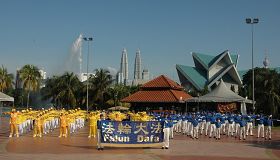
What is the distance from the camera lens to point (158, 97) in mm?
50562

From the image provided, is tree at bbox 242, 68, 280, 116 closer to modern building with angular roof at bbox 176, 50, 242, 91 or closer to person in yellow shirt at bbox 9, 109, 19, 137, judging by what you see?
person in yellow shirt at bbox 9, 109, 19, 137

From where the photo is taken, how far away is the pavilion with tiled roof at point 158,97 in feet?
164

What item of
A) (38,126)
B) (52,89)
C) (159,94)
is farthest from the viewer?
(52,89)

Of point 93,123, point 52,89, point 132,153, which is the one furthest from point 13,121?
point 52,89

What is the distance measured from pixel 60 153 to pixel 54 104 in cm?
5946

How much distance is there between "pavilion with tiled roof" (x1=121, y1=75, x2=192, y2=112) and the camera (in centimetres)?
5009

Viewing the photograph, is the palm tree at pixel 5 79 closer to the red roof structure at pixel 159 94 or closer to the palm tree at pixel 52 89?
the palm tree at pixel 52 89

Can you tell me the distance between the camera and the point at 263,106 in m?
53.3

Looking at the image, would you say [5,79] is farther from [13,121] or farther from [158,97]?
[13,121]

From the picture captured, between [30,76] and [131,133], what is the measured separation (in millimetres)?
57505

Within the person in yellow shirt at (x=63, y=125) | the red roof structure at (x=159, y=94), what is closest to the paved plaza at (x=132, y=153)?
the person in yellow shirt at (x=63, y=125)

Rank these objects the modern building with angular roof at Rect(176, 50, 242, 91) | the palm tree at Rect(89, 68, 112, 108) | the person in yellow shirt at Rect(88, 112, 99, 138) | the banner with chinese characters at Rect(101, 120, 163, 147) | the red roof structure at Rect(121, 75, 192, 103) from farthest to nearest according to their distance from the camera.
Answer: the modern building with angular roof at Rect(176, 50, 242, 91)
the palm tree at Rect(89, 68, 112, 108)
the red roof structure at Rect(121, 75, 192, 103)
the person in yellow shirt at Rect(88, 112, 99, 138)
the banner with chinese characters at Rect(101, 120, 163, 147)

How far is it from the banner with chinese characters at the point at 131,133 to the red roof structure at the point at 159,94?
30.5 metres

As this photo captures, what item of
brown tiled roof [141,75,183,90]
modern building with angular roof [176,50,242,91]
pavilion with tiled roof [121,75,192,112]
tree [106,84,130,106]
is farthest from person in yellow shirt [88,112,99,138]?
modern building with angular roof [176,50,242,91]
